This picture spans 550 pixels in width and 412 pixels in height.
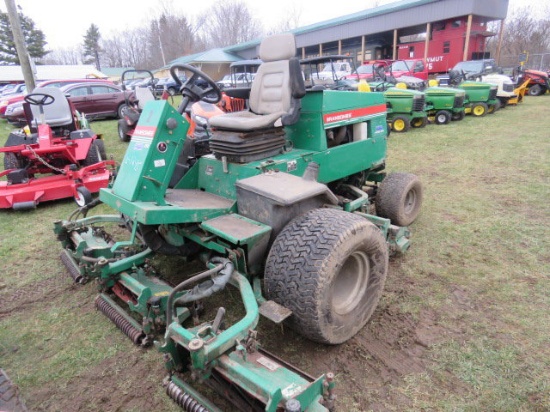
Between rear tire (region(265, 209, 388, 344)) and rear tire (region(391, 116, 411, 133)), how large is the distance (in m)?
7.84

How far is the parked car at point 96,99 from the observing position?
40.5ft

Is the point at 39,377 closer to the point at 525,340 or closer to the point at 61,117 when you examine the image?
the point at 525,340

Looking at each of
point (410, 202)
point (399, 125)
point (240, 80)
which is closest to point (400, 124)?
point (399, 125)

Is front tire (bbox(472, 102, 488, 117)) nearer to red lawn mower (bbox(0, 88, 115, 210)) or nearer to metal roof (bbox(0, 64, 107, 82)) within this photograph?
red lawn mower (bbox(0, 88, 115, 210))

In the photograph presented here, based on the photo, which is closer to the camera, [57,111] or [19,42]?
[57,111]

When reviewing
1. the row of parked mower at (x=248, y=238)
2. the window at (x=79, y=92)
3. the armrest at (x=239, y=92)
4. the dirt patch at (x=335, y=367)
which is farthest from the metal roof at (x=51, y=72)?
the dirt patch at (x=335, y=367)

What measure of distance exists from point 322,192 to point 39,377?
2.11 m

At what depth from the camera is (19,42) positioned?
894 centimetres

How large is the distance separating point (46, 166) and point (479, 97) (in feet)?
37.5

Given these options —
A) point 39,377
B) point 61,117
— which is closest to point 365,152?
point 39,377

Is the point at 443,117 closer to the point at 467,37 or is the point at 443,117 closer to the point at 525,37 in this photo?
the point at 467,37

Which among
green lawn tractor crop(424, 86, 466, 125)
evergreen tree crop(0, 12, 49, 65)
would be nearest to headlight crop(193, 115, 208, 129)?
green lawn tractor crop(424, 86, 466, 125)

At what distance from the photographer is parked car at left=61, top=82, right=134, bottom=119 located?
1235 centimetres

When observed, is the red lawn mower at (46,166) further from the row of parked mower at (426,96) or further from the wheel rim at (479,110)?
the wheel rim at (479,110)
